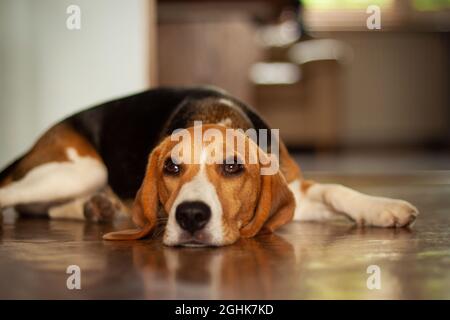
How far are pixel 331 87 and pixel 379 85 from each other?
8.75 feet

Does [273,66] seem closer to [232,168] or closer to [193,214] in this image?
[232,168]

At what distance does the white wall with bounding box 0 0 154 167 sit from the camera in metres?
6.07

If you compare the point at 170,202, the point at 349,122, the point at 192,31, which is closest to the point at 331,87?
the point at 349,122

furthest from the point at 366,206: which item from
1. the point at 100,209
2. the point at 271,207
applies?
the point at 100,209

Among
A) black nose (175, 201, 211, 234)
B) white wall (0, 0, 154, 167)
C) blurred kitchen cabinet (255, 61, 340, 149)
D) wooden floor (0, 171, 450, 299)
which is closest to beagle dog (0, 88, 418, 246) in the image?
black nose (175, 201, 211, 234)

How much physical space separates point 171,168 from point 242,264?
0.61m

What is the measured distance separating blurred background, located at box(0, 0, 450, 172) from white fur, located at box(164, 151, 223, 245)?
143 inches

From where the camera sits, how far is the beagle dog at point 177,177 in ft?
9.27

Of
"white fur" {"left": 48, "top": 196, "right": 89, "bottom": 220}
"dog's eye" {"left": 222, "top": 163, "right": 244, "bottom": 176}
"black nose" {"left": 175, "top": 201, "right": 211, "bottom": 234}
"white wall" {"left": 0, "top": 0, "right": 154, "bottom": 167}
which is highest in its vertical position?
"white wall" {"left": 0, "top": 0, "right": 154, "bottom": 167}

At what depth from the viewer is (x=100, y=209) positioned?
393 centimetres

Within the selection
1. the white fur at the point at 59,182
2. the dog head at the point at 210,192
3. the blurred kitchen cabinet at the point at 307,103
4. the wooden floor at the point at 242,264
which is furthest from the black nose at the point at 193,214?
the blurred kitchen cabinet at the point at 307,103

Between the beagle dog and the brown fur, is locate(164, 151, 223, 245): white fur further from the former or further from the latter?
the brown fur

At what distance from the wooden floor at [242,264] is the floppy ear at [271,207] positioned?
0.18ft
